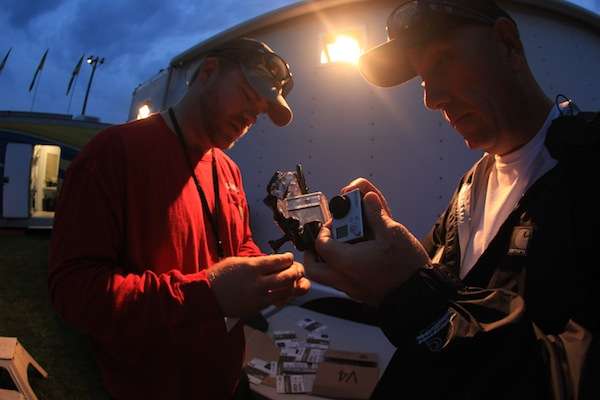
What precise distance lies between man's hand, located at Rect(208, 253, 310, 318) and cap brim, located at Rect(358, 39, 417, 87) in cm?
116

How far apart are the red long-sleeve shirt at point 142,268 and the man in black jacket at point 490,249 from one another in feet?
1.98

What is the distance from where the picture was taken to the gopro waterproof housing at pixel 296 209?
4.70 ft

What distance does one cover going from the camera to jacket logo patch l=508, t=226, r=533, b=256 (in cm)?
120

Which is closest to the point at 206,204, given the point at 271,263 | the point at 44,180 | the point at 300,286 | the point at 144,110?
the point at 271,263

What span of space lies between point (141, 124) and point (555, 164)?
1862 millimetres

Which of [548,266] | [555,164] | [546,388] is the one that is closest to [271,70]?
[555,164]

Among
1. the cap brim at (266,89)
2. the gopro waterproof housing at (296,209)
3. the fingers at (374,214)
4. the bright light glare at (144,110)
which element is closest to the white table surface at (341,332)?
the gopro waterproof housing at (296,209)

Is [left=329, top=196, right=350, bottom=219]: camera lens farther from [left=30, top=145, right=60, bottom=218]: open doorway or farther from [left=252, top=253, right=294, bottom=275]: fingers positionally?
[left=30, top=145, right=60, bottom=218]: open doorway

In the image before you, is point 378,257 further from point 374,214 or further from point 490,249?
point 490,249

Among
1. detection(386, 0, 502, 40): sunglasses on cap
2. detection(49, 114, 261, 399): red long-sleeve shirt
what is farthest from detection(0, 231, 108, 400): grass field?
detection(386, 0, 502, 40): sunglasses on cap

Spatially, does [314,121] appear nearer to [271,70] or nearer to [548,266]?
[271,70]

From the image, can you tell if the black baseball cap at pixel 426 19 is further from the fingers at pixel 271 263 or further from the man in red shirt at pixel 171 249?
the fingers at pixel 271 263

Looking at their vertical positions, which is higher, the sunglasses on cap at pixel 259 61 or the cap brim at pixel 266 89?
the sunglasses on cap at pixel 259 61

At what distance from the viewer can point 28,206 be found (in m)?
13.2
